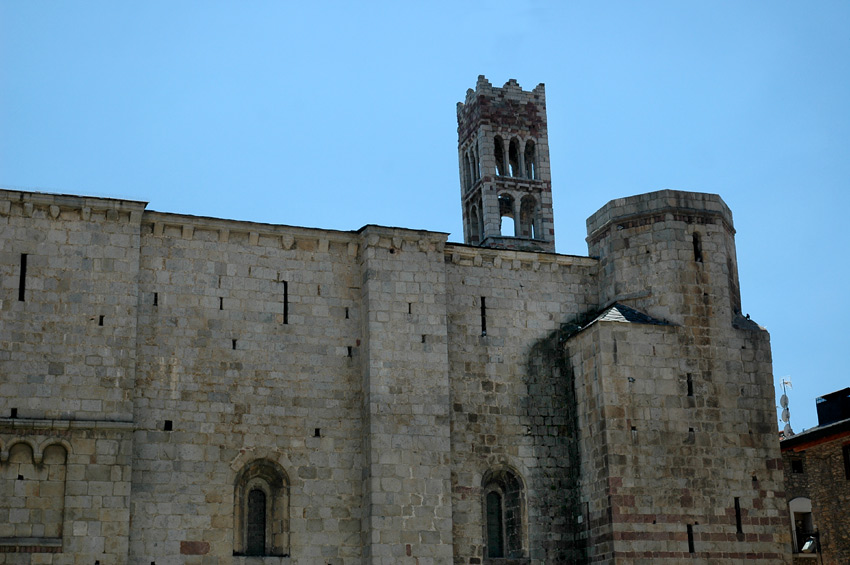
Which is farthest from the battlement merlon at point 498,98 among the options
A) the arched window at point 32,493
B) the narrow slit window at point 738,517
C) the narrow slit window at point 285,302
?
the arched window at point 32,493

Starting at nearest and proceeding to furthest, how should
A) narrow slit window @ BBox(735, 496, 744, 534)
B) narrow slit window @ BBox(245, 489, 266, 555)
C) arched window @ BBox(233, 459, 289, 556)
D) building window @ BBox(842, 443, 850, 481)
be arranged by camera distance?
arched window @ BBox(233, 459, 289, 556) < narrow slit window @ BBox(245, 489, 266, 555) < narrow slit window @ BBox(735, 496, 744, 534) < building window @ BBox(842, 443, 850, 481)

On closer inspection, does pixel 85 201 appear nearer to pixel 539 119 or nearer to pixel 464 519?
pixel 464 519

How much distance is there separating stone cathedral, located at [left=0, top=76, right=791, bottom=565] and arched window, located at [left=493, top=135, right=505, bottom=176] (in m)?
8.38

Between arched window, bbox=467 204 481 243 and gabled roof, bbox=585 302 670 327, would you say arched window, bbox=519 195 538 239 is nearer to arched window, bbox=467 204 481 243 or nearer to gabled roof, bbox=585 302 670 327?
arched window, bbox=467 204 481 243

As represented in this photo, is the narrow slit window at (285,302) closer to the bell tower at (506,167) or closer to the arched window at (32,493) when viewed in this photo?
the arched window at (32,493)

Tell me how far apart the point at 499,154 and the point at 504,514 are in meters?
15.3

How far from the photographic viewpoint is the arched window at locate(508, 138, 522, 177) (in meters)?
39.9

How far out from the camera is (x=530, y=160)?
40.4m

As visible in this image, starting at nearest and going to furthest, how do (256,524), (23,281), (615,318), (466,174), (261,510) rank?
(23,281) → (256,524) → (261,510) → (615,318) → (466,174)

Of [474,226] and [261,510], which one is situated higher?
[474,226]

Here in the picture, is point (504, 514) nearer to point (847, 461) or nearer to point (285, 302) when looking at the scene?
point (285, 302)

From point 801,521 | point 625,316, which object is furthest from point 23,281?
point 801,521

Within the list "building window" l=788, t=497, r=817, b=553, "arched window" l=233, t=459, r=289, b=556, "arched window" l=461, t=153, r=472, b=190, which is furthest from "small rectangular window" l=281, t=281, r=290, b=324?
"building window" l=788, t=497, r=817, b=553

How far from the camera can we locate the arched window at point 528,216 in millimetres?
39156
